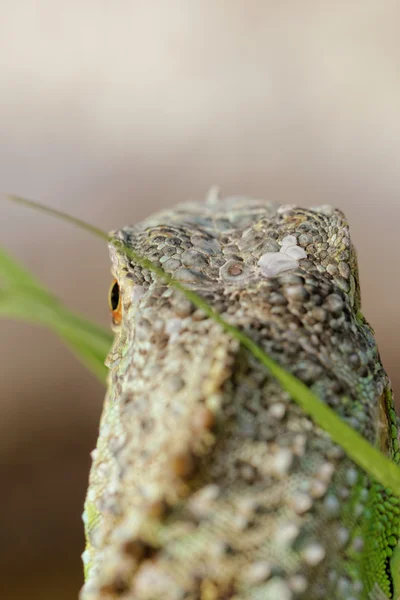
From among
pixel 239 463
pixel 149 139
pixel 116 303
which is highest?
pixel 149 139

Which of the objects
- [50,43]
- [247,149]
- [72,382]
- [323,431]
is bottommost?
[323,431]

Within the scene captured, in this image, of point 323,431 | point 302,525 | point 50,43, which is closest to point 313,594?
point 302,525

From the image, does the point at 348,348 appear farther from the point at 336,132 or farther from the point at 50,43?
the point at 50,43

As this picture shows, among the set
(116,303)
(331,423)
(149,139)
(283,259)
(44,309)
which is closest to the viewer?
(331,423)

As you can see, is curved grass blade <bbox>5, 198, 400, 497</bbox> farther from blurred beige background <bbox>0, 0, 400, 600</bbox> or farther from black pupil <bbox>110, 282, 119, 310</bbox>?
blurred beige background <bbox>0, 0, 400, 600</bbox>

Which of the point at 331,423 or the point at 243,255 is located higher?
the point at 243,255

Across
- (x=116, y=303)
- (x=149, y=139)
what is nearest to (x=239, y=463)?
(x=116, y=303)

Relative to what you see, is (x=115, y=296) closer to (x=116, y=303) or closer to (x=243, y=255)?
(x=116, y=303)
